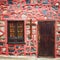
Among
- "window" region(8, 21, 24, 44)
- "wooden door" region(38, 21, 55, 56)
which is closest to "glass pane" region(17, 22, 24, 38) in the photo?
"window" region(8, 21, 24, 44)

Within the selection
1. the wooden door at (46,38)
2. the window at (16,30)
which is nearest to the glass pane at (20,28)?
the window at (16,30)

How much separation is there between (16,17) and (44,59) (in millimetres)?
2584

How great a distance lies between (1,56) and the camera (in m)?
12.7

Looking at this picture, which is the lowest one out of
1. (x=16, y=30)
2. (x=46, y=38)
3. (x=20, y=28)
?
(x=46, y=38)

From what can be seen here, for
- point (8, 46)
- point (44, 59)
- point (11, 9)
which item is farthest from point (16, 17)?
point (44, 59)

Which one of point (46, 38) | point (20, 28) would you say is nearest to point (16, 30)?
point (20, 28)

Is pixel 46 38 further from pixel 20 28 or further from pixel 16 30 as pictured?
pixel 16 30

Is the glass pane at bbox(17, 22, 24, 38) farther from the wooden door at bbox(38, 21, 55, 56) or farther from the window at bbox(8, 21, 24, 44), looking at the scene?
the wooden door at bbox(38, 21, 55, 56)

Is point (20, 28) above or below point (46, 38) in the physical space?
above

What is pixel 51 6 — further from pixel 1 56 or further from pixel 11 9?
pixel 1 56

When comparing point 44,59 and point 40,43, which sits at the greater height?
point 40,43

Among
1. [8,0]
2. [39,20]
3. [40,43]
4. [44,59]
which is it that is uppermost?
[8,0]

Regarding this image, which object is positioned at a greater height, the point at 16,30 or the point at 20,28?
the point at 20,28

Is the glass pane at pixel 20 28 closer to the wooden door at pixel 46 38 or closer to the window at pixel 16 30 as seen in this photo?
the window at pixel 16 30
